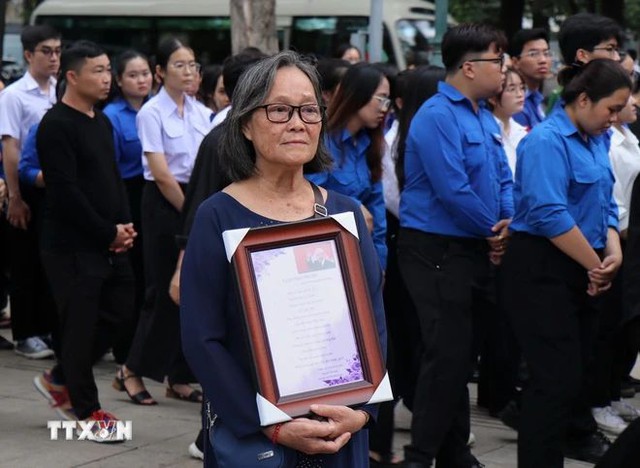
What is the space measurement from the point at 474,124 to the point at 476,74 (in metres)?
0.24

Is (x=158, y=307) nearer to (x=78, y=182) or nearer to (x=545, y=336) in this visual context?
(x=78, y=182)

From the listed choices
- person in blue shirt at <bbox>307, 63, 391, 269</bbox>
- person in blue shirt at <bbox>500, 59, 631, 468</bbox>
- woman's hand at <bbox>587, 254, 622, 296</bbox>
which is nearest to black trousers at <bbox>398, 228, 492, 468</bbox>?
person in blue shirt at <bbox>500, 59, 631, 468</bbox>

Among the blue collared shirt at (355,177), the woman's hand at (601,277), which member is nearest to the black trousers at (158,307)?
the blue collared shirt at (355,177)

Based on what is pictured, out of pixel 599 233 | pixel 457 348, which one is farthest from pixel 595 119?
pixel 457 348

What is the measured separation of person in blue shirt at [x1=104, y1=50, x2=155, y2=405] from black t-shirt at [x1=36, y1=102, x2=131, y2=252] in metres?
1.28

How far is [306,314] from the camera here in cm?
361

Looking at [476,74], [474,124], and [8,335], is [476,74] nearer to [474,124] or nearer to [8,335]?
[474,124]

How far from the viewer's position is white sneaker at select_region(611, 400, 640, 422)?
770cm

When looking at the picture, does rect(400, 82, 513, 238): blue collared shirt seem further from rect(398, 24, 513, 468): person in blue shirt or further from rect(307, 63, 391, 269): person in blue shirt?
rect(307, 63, 391, 269): person in blue shirt

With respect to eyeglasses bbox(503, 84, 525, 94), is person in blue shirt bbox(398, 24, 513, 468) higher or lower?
lower

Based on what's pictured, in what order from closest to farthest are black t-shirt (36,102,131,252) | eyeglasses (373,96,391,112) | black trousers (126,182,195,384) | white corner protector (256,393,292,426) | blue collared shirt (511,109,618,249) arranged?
white corner protector (256,393,292,426), blue collared shirt (511,109,618,249), eyeglasses (373,96,391,112), black t-shirt (36,102,131,252), black trousers (126,182,195,384)

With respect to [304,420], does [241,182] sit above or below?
above

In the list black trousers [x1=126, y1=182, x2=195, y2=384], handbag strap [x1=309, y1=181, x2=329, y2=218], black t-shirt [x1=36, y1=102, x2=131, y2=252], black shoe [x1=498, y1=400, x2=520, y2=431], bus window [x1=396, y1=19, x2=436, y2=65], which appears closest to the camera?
handbag strap [x1=309, y1=181, x2=329, y2=218]

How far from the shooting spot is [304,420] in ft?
11.8
